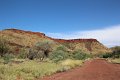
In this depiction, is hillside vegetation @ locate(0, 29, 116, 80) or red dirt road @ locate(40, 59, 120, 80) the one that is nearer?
red dirt road @ locate(40, 59, 120, 80)

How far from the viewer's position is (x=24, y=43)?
376 feet

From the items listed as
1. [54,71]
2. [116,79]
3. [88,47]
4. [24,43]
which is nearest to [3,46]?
[54,71]

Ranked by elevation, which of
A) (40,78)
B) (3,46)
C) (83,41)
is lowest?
(40,78)

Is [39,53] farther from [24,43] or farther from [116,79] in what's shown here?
[24,43]

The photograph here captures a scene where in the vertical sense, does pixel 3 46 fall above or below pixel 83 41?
below

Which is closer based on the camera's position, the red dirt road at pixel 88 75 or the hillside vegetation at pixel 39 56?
the red dirt road at pixel 88 75

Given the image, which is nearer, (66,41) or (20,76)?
(20,76)

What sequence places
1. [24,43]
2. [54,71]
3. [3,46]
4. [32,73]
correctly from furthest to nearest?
1. [24,43]
2. [3,46]
3. [54,71]
4. [32,73]

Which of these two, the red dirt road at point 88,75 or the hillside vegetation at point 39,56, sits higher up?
the hillside vegetation at point 39,56

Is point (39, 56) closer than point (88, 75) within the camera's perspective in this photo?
No

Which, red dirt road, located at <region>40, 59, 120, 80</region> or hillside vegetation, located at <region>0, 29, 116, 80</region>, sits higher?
hillside vegetation, located at <region>0, 29, 116, 80</region>

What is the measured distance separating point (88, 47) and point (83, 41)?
24.4 feet

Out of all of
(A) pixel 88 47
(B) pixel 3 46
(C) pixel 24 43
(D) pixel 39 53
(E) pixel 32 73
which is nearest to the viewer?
(E) pixel 32 73

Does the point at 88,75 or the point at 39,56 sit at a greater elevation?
the point at 39,56
